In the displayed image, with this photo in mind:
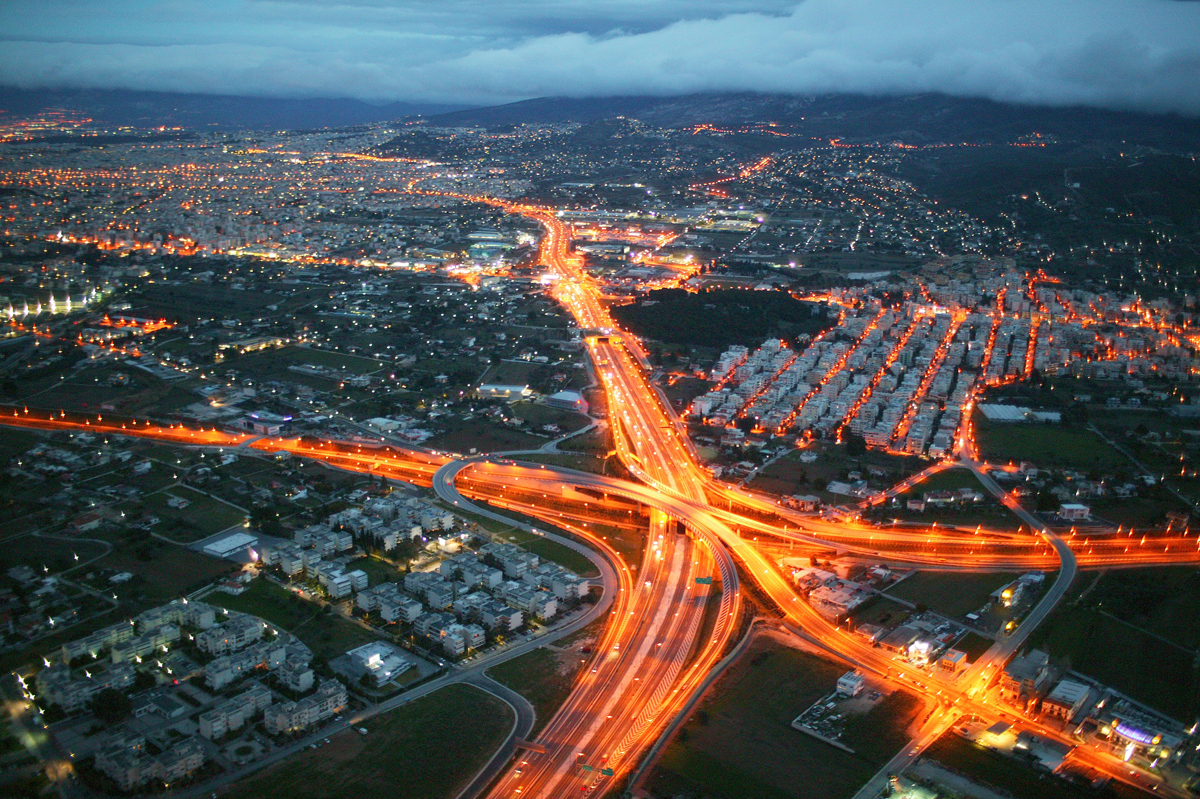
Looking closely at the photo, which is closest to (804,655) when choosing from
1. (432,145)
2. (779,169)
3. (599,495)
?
(599,495)

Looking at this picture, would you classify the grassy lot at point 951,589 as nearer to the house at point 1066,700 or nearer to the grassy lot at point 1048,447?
the house at point 1066,700

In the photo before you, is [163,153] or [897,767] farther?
[163,153]

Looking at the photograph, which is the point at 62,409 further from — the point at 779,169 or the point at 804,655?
the point at 779,169

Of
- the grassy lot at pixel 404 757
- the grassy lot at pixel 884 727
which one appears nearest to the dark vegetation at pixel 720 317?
the grassy lot at pixel 884 727

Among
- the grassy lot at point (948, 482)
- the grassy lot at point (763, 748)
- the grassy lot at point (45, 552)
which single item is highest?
the grassy lot at point (948, 482)

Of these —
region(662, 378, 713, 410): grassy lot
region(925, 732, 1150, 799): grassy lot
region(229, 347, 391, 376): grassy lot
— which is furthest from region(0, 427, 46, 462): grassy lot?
region(925, 732, 1150, 799): grassy lot

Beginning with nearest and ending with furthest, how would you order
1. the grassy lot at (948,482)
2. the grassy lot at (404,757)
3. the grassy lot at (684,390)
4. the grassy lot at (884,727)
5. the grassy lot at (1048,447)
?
the grassy lot at (404,757), the grassy lot at (884,727), the grassy lot at (948,482), the grassy lot at (1048,447), the grassy lot at (684,390)

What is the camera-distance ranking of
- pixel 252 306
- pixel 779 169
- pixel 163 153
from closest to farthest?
pixel 252 306 < pixel 779 169 < pixel 163 153
